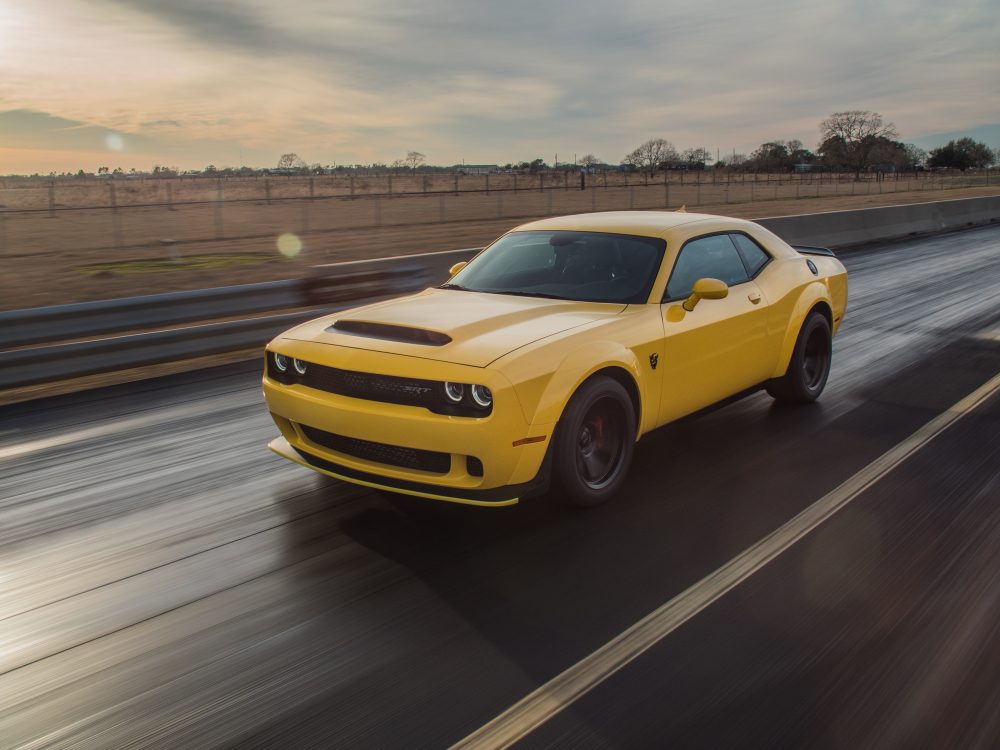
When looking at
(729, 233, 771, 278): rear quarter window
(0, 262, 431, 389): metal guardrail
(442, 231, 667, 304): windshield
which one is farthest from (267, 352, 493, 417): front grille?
(0, 262, 431, 389): metal guardrail

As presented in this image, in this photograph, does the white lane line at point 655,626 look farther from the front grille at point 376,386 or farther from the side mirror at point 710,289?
the front grille at point 376,386

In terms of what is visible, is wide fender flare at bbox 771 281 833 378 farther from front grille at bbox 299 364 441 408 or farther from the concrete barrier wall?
the concrete barrier wall

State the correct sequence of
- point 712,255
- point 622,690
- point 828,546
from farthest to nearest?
point 712,255 < point 828,546 < point 622,690

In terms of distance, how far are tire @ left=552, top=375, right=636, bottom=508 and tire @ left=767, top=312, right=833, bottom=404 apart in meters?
2.12

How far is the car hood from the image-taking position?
14.9 ft

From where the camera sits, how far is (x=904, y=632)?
3607 millimetres

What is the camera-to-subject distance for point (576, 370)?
464cm

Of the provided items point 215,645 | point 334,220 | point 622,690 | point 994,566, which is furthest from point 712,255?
point 334,220

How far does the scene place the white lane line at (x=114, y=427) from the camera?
6.21 metres

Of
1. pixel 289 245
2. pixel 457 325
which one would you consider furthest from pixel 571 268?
pixel 289 245

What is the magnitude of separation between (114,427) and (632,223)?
13.0 feet

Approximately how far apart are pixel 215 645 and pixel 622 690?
5.04 feet

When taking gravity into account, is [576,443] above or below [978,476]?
above

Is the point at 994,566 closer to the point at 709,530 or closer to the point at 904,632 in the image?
the point at 904,632
